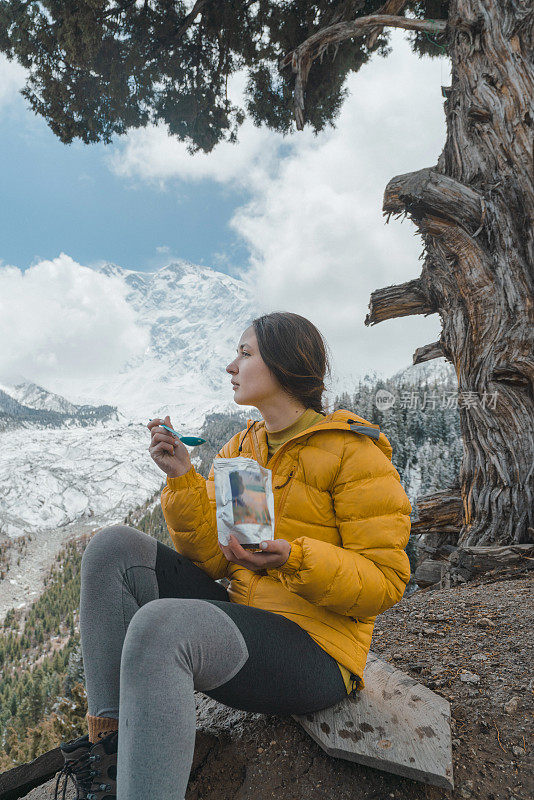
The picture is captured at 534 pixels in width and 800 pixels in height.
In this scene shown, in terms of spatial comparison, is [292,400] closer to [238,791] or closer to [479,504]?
[238,791]

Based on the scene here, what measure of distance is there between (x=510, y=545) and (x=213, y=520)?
12.7 feet

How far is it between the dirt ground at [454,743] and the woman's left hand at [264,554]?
0.82 m

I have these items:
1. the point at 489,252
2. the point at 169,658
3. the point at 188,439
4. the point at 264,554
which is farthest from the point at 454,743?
the point at 489,252

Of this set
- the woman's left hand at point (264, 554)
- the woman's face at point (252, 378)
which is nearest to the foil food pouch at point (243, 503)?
the woman's left hand at point (264, 554)

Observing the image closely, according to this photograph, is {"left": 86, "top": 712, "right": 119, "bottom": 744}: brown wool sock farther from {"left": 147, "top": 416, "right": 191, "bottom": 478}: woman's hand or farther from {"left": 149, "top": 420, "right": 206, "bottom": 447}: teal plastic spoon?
{"left": 149, "top": 420, "right": 206, "bottom": 447}: teal plastic spoon

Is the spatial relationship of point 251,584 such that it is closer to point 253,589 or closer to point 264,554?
point 253,589

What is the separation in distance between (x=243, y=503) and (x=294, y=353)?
2.52 ft

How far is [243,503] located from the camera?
1536 mm

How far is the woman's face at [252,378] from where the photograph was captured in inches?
80.0

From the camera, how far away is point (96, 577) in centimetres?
172

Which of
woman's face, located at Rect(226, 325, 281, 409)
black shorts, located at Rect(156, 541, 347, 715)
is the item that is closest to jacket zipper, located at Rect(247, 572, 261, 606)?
black shorts, located at Rect(156, 541, 347, 715)

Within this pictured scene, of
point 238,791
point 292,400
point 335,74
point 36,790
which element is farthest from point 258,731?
point 335,74

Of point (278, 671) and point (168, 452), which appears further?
point (168, 452)

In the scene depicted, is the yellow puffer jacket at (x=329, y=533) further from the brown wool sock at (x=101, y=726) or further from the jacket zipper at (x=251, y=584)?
the brown wool sock at (x=101, y=726)
